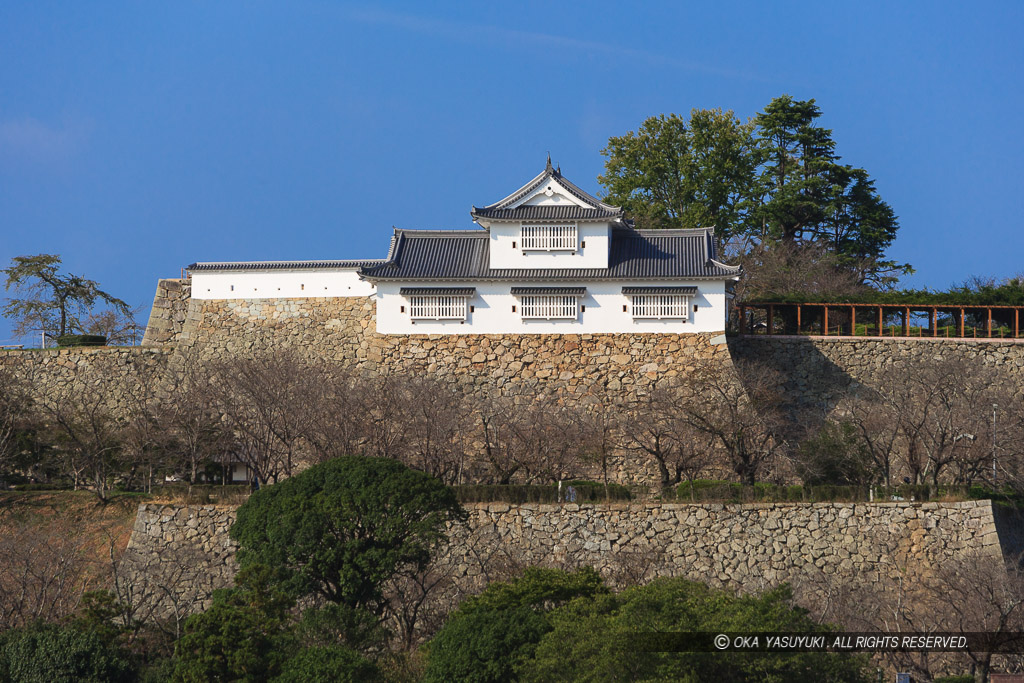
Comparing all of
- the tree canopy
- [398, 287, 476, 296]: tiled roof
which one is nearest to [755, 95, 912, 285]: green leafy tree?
the tree canopy

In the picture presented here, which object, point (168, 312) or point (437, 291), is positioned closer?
point (437, 291)

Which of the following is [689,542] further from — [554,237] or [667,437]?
[554,237]

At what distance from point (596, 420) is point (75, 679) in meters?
13.3

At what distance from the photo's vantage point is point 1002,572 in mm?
23391

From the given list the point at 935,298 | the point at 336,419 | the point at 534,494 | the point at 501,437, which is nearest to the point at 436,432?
the point at 501,437

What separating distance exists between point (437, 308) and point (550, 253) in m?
3.17

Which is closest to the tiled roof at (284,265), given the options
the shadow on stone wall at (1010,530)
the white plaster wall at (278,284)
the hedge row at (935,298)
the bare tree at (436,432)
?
the white plaster wall at (278,284)

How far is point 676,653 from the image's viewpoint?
18328 mm

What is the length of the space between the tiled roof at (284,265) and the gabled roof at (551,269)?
4.37 feet

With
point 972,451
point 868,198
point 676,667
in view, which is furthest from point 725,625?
point 868,198

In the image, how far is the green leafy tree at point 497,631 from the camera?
19500 millimetres

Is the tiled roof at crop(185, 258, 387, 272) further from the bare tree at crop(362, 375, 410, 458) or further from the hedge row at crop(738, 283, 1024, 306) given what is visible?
the hedge row at crop(738, 283, 1024, 306)

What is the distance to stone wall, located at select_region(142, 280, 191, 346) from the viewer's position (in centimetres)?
3562

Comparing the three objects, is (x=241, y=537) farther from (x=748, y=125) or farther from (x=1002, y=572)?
(x=748, y=125)
